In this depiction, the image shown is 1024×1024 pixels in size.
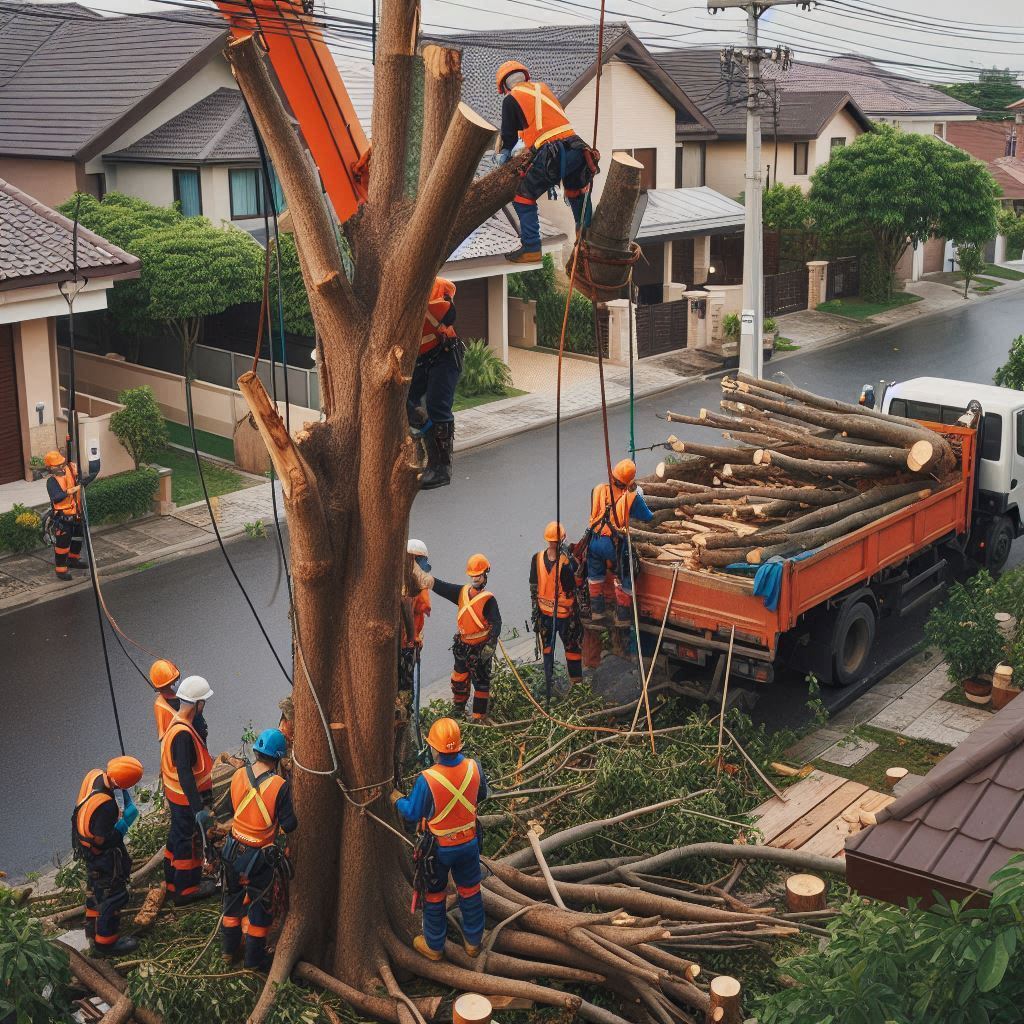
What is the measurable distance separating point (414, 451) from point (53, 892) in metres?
4.54

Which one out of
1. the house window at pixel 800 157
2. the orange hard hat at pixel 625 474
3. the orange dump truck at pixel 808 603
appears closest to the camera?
the orange dump truck at pixel 808 603

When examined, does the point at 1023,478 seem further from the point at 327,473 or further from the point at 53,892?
the point at 53,892

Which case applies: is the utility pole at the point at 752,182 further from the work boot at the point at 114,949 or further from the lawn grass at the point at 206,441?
the work boot at the point at 114,949

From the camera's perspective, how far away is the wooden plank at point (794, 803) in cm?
979

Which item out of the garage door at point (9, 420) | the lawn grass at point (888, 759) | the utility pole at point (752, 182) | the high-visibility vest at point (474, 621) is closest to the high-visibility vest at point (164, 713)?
the high-visibility vest at point (474, 621)

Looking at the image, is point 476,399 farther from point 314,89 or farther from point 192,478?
point 314,89

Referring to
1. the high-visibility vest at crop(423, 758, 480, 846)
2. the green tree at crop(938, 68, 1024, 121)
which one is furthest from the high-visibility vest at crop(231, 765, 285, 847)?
the green tree at crop(938, 68, 1024, 121)

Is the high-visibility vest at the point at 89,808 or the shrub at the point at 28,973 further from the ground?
the high-visibility vest at the point at 89,808

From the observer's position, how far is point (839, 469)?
12867mm

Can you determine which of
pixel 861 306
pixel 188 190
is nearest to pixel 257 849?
pixel 188 190

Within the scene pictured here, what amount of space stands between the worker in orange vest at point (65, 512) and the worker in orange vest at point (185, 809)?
8.15 meters

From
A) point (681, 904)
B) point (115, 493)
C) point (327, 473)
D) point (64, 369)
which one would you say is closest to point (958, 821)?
point (681, 904)

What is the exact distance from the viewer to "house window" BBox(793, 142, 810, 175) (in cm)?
3944

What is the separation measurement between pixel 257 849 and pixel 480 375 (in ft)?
62.1
